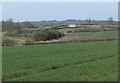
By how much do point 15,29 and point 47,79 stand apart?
251 ft

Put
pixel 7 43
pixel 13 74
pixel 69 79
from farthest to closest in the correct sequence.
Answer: pixel 7 43 → pixel 13 74 → pixel 69 79

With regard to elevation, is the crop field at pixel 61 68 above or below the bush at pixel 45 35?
above

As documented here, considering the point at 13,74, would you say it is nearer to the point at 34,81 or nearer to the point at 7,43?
the point at 34,81

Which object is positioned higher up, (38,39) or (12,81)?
(12,81)

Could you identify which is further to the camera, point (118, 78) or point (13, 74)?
point (13, 74)

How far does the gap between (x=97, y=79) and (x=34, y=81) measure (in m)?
2.81

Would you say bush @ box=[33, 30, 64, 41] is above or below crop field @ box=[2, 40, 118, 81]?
below

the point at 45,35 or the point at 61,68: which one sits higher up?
the point at 61,68

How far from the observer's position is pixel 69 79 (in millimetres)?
15375

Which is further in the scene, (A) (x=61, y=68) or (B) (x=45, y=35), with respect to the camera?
(B) (x=45, y=35)

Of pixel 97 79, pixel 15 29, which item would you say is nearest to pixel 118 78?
pixel 97 79

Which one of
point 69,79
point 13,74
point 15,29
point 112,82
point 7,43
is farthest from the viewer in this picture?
point 15,29

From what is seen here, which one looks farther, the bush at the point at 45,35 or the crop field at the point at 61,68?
the bush at the point at 45,35

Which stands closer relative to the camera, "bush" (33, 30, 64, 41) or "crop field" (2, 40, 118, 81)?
"crop field" (2, 40, 118, 81)
